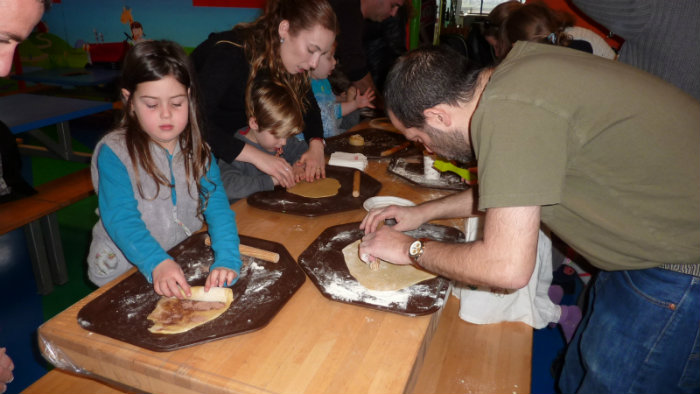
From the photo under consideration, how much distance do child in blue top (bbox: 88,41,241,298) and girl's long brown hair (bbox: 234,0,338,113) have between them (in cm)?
53

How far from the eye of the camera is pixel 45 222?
2879 millimetres

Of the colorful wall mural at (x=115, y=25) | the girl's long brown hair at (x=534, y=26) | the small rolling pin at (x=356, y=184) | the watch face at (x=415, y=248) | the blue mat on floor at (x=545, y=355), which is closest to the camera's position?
the watch face at (x=415, y=248)

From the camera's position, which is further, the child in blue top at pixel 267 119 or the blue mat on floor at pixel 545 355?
the blue mat on floor at pixel 545 355

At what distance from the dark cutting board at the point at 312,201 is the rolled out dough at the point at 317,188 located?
3cm

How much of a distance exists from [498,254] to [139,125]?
4.17 ft

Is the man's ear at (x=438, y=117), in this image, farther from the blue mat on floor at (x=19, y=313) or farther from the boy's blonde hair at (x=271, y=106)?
the blue mat on floor at (x=19, y=313)

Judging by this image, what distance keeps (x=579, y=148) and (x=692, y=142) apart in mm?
282

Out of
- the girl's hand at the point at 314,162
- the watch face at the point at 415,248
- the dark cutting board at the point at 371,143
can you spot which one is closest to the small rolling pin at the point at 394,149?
the dark cutting board at the point at 371,143

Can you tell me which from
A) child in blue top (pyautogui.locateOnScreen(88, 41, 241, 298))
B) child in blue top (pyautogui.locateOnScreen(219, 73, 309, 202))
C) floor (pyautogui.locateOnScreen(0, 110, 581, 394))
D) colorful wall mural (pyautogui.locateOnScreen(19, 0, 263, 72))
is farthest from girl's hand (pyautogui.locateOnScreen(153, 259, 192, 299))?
colorful wall mural (pyautogui.locateOnScreen(19, 0, 263, 72))

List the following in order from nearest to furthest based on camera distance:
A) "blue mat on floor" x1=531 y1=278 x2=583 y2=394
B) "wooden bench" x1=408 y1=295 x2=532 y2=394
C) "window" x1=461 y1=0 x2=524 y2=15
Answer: "wooden bench" x1=408 y1=295 x2=532 y2=394, "blue mat on floor" x1=531 y1=278 x2=583 y2=394, "window" x1=461 y1=0 x2=524 y2=15

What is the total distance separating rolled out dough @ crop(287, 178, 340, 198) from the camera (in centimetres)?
190

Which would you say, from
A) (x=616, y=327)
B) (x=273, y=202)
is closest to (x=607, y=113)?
(x=616, y=327)

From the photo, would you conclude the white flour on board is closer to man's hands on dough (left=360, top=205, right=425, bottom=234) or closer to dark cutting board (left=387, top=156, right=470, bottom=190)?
man's hands on dough (left=360, top=205, right=425, bottom=234)

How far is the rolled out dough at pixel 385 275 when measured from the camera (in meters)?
1.29
